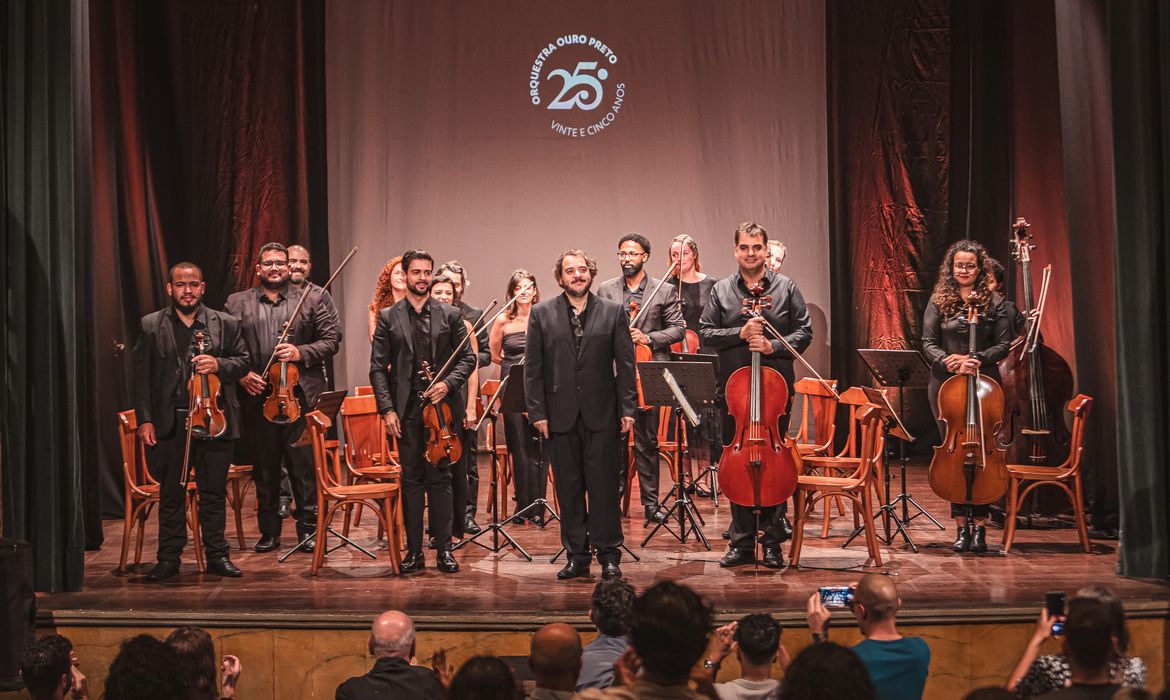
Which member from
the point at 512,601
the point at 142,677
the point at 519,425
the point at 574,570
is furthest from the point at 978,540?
the point at 142,677

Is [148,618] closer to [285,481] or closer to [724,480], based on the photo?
[724,480]

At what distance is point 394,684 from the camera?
3.53 m

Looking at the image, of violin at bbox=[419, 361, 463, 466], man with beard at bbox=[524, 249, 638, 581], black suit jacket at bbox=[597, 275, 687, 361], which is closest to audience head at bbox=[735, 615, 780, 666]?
man with beard at bbox=[524, 249, 638, 581]

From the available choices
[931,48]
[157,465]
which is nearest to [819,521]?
[157,465]

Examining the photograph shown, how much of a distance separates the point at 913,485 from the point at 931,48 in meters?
3.74

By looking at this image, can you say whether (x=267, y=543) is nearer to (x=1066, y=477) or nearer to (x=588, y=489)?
(x=588, y=489)

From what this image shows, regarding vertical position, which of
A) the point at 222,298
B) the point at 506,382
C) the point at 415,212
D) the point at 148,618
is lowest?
the point at 148,618

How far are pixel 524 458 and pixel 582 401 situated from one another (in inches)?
60.3

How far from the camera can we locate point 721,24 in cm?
1016

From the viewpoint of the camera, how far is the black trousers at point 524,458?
7.28 meters

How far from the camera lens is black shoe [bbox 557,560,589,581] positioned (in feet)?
19.2

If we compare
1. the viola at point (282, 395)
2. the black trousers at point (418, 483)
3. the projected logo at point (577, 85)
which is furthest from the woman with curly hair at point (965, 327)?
the projected logo at point (577, 85)

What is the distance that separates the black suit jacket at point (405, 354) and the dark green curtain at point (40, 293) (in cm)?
147

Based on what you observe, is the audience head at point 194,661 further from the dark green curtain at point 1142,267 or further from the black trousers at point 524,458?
the dark green curtain at point 1142,267
